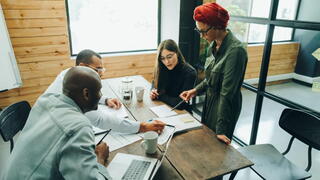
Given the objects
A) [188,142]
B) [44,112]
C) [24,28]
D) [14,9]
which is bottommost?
[188,142]

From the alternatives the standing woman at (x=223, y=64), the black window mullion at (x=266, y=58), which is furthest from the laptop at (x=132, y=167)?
the black window mullion at (x=266, y=58)

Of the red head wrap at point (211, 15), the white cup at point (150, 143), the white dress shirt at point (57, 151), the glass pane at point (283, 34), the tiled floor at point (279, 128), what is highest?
the red head wrap at point (211, 15)

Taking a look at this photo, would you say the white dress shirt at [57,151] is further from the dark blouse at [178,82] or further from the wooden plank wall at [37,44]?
the wooden plank wall at [37,44]

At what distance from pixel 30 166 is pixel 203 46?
3170mm

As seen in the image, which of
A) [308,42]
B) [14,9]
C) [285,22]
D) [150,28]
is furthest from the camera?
[150,28]

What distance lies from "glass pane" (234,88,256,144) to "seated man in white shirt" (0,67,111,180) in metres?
2.49

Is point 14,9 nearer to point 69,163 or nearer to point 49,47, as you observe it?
point 49,47

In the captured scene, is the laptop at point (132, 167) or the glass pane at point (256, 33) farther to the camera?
the glass pane at point (256, 33)

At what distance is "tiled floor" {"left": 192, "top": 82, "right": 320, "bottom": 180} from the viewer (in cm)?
263

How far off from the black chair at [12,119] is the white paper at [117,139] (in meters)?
0.71

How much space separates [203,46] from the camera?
12.3 ft

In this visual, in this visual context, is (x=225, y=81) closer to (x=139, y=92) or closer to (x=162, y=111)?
(x=162, y=111)

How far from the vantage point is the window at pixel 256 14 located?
254 centimetres

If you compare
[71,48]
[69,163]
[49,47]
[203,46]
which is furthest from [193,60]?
[69,163]
